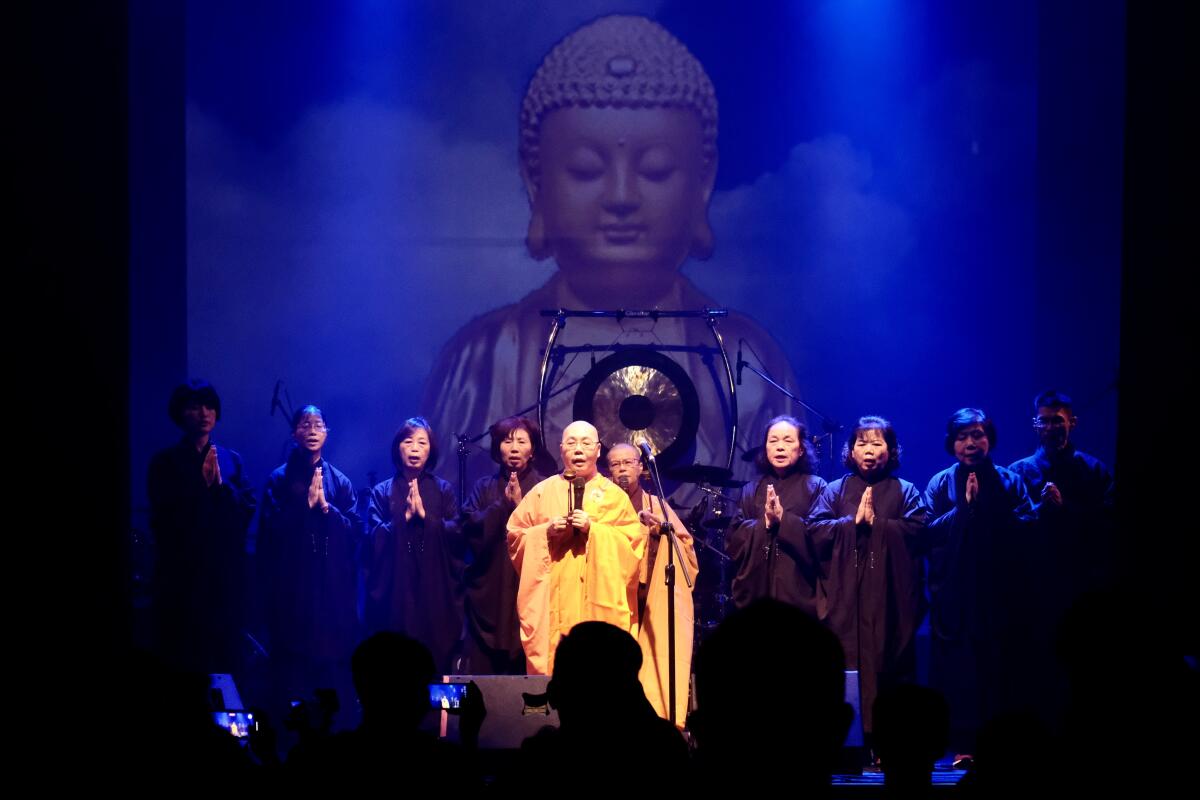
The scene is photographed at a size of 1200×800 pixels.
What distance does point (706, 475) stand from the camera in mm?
8469

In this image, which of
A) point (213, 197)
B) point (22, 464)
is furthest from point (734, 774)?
point (213, 197)

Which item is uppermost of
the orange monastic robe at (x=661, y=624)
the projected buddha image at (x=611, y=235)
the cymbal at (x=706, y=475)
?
the projected buddha image at (x=611, y=235)

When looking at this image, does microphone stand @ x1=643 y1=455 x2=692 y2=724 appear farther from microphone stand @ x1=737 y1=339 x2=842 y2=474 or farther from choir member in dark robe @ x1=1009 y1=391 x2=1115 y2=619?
choir member in dark robe @ x1=1009 y1=391 x2=1115 y2=619

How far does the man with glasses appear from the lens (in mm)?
7441

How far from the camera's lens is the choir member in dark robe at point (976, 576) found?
776 centimetres

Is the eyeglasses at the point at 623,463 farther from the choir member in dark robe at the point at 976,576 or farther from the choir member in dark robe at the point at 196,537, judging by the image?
the choir member in dark robe at the point at 196,537

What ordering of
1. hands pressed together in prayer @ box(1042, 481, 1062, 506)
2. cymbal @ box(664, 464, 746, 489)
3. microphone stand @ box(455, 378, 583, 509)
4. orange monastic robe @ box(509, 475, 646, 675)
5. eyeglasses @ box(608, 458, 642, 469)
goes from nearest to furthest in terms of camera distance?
orange monastic robe @ box(509, 475, 646, 675), hands pressed together in prayer @ box(1042, 481, 1062, 506), eyeglasses @ box(608, 458, 642, 469), cymbal @ box(664, 464, 746, 489), microphone stand @ box(455, 378, 583, 509)

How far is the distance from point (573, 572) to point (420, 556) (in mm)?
1220

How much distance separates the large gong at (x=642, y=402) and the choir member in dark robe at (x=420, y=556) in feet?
5.05

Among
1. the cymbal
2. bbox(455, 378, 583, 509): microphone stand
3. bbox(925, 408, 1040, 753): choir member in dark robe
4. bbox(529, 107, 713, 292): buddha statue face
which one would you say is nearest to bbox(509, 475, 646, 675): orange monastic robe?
the cymbal

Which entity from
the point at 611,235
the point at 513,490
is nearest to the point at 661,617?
the point at 513,490

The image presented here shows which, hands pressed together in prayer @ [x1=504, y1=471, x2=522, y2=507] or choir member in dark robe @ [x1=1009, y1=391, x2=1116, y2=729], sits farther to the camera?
hands pressed together in prayer @ [x1=504, y1=471, x2=522, y2=507]

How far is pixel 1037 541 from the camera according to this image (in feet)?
25.9

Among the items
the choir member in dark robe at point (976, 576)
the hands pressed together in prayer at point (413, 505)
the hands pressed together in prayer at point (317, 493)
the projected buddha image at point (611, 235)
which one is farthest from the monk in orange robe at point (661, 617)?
the hands pressed together in prayer at point (317, 493)
